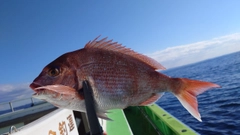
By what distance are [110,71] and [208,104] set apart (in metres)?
17.9

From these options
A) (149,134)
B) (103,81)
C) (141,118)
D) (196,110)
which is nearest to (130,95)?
(103,81)

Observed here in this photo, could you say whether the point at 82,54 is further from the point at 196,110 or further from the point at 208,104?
the point at 208,104

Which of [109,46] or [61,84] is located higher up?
[109,46]

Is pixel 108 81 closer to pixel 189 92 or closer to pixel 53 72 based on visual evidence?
pixel 53 72

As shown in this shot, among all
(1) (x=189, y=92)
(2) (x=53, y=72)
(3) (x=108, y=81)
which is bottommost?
(1) (x=189, y=92)

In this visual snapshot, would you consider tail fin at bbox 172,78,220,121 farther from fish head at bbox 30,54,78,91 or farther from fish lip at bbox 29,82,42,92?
fish lip at bbox 29,82,42,92

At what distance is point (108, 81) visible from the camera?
3.50ft

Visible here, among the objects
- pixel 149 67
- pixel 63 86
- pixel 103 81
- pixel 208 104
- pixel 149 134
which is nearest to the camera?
pixel 63 86

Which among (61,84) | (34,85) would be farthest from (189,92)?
(34,85)

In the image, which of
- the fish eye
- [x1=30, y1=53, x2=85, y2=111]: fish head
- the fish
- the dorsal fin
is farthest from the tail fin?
the fish eye

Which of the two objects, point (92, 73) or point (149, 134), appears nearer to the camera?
point (92, 73)

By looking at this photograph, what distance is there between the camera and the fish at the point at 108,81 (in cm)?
104

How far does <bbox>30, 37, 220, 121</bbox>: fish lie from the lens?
104 cm

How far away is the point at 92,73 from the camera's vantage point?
1.08m
